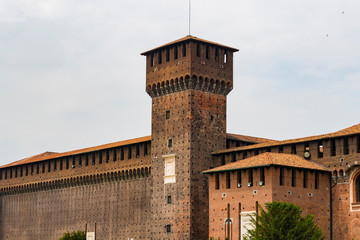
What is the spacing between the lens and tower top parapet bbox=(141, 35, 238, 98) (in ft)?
141

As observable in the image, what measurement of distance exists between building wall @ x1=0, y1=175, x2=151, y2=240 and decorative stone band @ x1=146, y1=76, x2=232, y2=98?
19.5 feet

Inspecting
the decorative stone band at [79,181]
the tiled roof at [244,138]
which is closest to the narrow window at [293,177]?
the tiled roof at [244,138]

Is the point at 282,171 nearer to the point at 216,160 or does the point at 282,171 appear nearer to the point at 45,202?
the point at 216,160

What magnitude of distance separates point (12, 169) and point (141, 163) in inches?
739

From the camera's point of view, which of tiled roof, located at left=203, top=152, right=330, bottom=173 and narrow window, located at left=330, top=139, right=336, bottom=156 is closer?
tiled roof, located at left=203, top=152, right=330, bottom=173

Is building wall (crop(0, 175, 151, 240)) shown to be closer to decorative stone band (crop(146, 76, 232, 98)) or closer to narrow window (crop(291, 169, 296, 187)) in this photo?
decorative stone band (crop(146, 76, 232, 98))

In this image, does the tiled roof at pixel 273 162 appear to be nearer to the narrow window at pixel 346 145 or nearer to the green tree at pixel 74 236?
the narrow window at pixel 346 145

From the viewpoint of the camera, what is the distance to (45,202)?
57.6m

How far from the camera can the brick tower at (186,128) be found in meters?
42.0

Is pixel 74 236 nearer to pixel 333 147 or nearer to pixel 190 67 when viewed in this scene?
pixel 190 67

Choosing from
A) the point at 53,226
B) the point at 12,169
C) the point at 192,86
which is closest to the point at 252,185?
the point at 192,86

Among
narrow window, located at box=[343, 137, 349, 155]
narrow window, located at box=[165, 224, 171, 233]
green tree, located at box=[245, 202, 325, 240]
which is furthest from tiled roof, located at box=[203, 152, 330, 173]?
narrow window, located at box=[165, 224, 171, 233]

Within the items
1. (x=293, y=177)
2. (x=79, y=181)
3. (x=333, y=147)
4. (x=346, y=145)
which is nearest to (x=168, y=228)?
(x=293, y=177)

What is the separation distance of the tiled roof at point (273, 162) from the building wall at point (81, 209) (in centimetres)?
947
